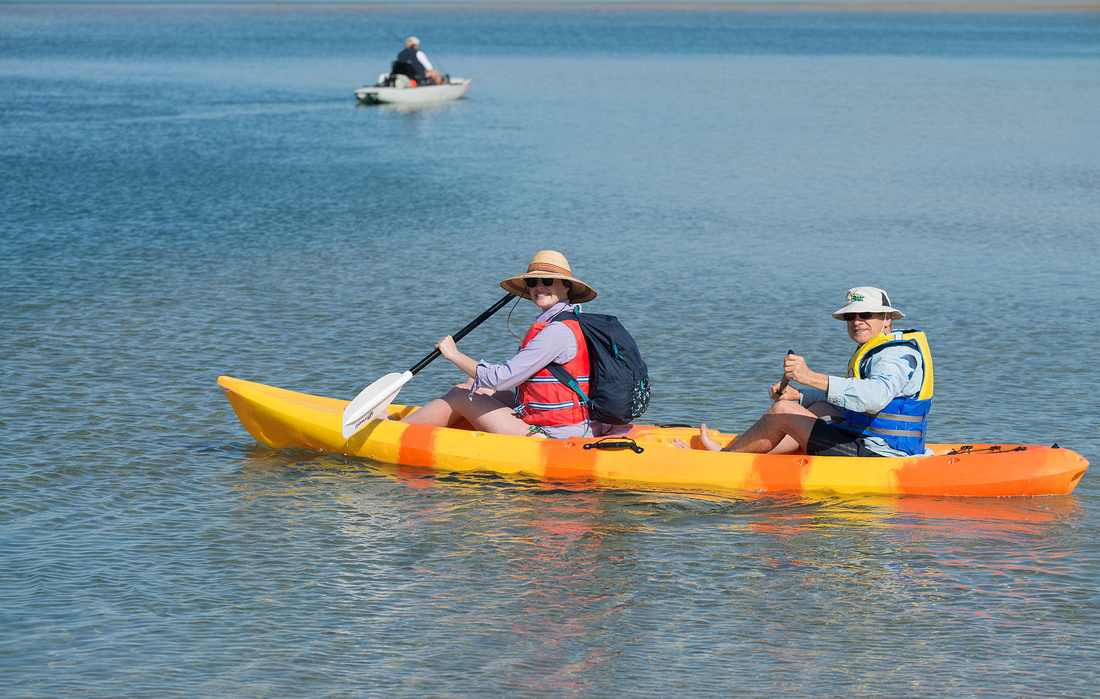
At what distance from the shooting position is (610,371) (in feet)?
23.9

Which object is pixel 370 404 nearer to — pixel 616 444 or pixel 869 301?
pixel 616 444

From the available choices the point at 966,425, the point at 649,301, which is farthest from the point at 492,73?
the point at 966,425

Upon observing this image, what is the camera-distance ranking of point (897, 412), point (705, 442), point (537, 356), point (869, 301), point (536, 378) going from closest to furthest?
1. point (869, 301)
2. point (897, 412)
3. point (537, 356)
4. point (536, 378)
5. point (705, 442)

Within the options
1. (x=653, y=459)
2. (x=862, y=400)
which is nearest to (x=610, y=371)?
(x=653, y=459)

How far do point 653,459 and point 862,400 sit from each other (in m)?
1.28

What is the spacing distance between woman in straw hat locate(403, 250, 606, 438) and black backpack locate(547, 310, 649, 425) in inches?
1.8

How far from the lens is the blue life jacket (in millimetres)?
6746

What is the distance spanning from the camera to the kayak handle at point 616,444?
7.39 m

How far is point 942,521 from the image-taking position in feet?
22.5

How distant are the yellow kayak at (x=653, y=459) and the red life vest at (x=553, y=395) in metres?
0.15

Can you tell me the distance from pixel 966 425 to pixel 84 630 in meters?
5.78

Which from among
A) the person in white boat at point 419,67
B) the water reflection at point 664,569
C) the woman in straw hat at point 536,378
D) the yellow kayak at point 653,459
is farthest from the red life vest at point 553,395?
the person in white boat at point 419,67

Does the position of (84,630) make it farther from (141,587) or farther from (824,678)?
(824,678)

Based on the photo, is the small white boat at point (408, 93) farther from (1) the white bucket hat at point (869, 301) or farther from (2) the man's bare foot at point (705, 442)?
(1) the white bucket hat at point (869, 301)
